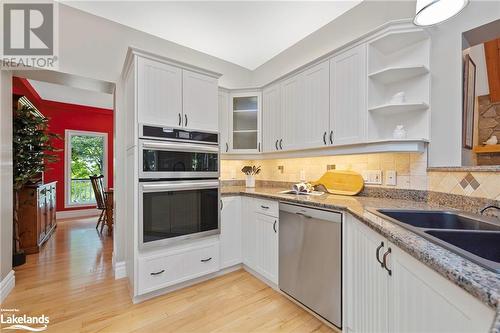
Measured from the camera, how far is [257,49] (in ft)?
10.4

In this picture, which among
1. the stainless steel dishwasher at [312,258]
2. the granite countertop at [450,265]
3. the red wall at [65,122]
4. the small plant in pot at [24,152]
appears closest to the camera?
the granite countertop at [450,265]

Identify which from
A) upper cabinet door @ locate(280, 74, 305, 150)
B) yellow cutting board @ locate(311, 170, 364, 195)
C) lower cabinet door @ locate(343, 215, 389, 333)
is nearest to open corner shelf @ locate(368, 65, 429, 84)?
upper cabinet door @ locate(280, 74, 305, 150)

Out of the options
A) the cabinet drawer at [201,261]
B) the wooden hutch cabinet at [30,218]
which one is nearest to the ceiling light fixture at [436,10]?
the cabinet drawer at [201,261]

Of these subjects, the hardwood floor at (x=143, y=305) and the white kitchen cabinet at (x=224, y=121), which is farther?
the white kitchen cabinet at (x=224, y=121)

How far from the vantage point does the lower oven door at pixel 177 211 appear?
2037 mm

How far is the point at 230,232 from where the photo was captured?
8.59 ft

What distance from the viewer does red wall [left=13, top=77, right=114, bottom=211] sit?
5246 millimetres

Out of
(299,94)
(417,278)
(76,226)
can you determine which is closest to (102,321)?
(417,278)

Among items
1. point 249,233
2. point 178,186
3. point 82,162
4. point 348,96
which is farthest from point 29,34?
point 82,162

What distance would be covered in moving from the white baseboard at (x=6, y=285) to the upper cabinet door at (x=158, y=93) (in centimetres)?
196

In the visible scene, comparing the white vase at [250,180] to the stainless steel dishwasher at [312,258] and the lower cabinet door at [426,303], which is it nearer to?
the stainless steel dishwasher at [312,258]

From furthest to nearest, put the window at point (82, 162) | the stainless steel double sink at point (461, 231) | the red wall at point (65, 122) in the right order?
the window at point (82, 162) < the red wall at point (65, 122) < the stainless steel double sink at point (461, 231)

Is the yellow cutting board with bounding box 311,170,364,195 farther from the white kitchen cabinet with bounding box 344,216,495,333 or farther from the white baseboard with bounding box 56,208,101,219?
the white baseboard with bounding box 56,208,101,219

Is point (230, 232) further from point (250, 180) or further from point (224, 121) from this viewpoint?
point (224, 121)
